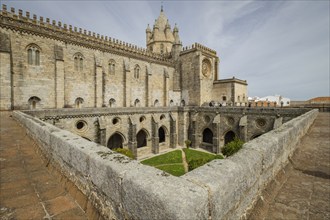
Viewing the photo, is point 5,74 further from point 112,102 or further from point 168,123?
point 168,123

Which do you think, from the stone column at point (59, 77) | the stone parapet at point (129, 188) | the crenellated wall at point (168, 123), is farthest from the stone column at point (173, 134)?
the stone parapet at point (129, 188)

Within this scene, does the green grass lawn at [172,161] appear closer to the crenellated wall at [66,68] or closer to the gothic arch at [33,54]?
the crenellated wall at [66,68]

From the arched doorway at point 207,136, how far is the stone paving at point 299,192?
21279mm

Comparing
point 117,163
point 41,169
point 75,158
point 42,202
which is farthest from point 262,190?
point 41,169

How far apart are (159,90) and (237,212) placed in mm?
28747

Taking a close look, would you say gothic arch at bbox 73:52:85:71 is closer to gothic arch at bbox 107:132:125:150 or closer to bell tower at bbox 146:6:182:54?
gothic arch at bbox 107:132:125:150

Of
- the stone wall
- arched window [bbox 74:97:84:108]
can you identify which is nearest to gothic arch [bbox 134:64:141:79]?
arched window [bbox 74:97:84:108]

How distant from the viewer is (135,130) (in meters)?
19.8

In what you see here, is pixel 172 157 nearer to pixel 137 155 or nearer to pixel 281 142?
pixel 137 155

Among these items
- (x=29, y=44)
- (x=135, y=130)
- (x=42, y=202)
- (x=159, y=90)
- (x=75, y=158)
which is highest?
(x=29, y=44)

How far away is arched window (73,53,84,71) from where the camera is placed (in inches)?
798

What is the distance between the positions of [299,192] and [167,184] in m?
2.72

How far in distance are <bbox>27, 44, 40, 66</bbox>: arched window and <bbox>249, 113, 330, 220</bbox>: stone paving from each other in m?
22.4

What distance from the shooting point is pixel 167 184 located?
56.4 inches
